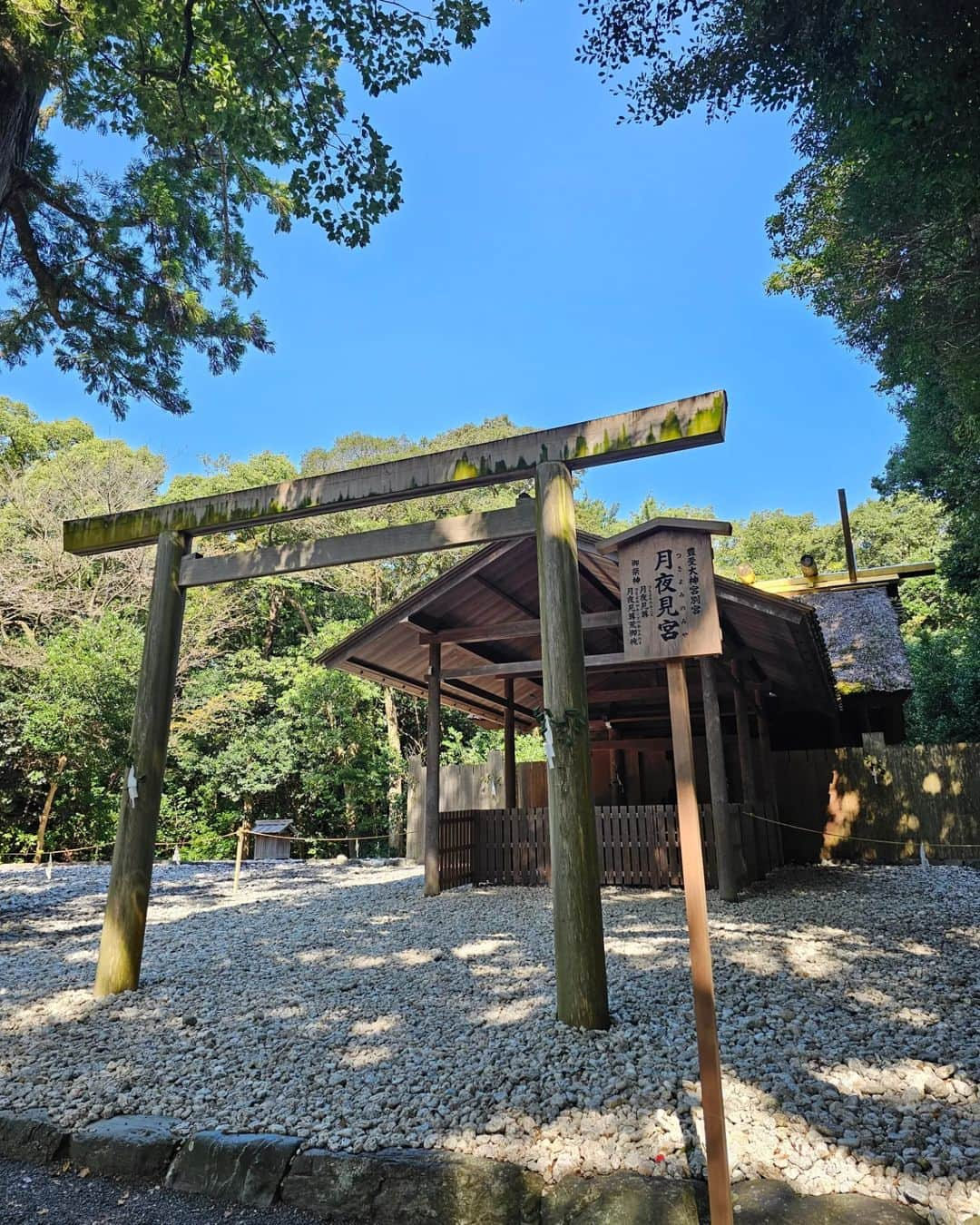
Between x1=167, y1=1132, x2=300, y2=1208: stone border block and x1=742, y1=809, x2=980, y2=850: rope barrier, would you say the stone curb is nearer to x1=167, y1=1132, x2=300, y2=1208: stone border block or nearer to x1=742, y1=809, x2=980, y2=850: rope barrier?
x1=167, y1=1132, x2=300, y2=1208: stone border block

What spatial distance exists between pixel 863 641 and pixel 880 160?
940cm

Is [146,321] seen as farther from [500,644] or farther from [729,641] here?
[729,641]

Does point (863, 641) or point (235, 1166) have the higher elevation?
point (863, 641)

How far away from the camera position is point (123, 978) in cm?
487

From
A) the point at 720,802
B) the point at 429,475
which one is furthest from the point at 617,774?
the point at 429,475

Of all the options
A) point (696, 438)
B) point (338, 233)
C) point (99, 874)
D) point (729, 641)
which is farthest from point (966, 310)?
point (99, 874)

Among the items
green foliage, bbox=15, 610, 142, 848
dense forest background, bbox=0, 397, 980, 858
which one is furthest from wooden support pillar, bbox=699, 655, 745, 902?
green foliage, bbox=15, 610, 142, 848

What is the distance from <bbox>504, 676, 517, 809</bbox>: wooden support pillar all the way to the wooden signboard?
288 inches

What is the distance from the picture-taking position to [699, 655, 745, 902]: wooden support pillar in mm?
7918

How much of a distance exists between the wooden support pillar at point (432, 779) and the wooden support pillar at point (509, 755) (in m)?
1.49

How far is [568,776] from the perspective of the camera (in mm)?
4109

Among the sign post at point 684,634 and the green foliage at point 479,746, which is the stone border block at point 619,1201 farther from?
the green foliage at point 479,746

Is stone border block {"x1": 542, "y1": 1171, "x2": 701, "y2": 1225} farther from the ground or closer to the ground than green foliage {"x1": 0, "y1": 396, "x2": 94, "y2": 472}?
closer to the ground

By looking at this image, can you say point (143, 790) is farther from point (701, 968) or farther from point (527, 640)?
point (527, 640)
